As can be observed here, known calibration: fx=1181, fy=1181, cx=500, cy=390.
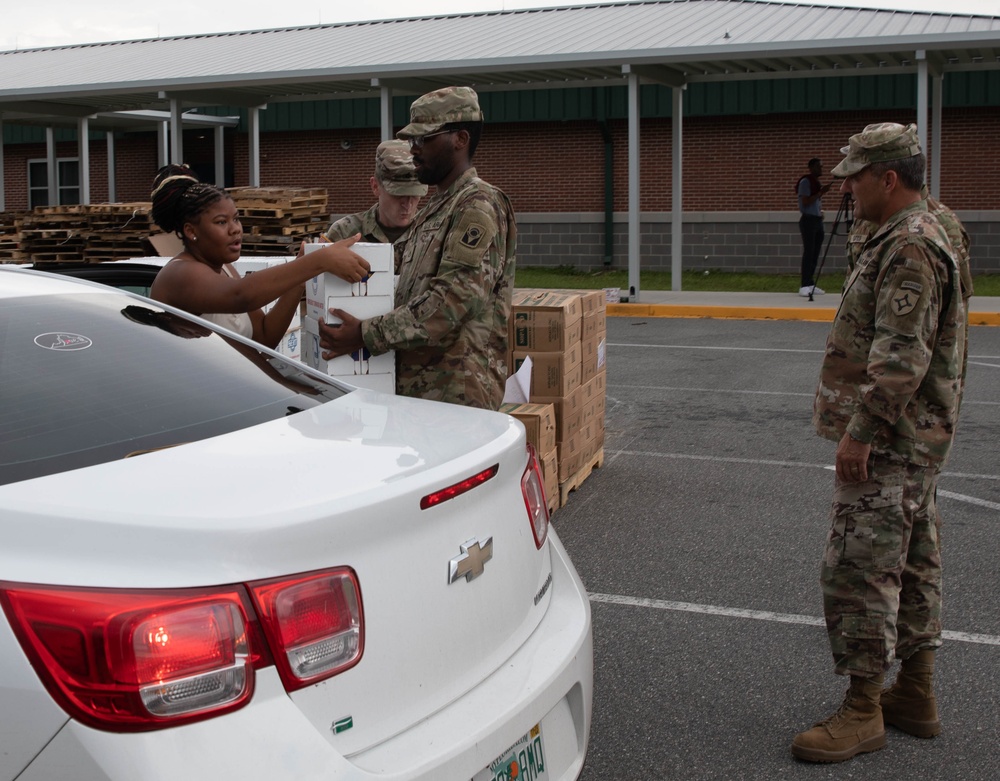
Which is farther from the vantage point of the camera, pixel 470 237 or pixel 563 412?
pixel 563 412

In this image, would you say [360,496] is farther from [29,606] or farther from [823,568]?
[823,568]

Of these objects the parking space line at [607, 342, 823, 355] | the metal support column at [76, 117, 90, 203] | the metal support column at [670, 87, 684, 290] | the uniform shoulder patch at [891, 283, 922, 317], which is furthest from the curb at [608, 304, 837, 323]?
the uniform shoulder patch at [891, 283, 922, 317]

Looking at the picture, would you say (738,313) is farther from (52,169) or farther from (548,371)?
(52,169)

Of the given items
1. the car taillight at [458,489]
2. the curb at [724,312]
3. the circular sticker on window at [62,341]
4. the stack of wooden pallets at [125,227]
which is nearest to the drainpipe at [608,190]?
the curb at [724,312]

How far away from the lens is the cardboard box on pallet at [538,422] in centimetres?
604

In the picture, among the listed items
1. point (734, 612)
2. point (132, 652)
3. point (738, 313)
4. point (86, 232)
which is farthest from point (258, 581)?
point (738, 313)

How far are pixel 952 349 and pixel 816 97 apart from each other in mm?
20037

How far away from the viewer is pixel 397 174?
19.6 feet

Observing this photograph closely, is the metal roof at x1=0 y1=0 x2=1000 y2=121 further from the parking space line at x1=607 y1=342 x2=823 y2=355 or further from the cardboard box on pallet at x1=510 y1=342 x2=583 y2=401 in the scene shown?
the cardboard box on pallet at x1=510 y1=342 x2=583 y2=401

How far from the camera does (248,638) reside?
1992 mm

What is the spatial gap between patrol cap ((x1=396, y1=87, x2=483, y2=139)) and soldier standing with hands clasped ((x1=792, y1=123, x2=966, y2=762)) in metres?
1.28

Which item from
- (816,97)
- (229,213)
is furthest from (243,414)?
(816,97)

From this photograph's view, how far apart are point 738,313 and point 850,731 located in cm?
1288

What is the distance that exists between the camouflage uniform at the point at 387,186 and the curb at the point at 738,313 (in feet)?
33.2
